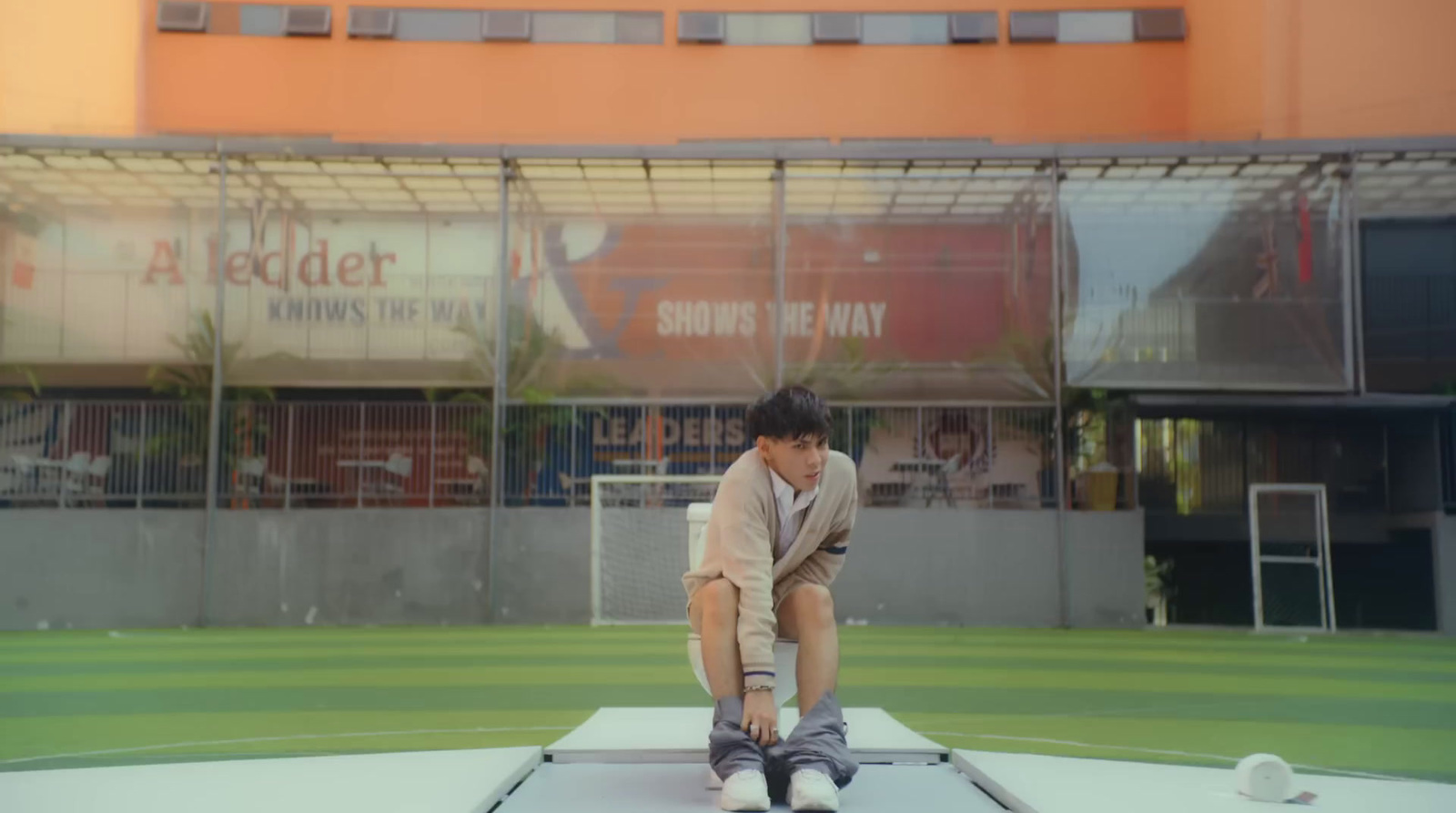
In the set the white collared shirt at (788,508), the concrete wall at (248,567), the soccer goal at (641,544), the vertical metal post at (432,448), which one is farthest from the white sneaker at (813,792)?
the vertical metal post at (432,448)

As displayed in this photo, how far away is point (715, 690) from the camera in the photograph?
11.8 feet

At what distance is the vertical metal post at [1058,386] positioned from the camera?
15016 millimetres

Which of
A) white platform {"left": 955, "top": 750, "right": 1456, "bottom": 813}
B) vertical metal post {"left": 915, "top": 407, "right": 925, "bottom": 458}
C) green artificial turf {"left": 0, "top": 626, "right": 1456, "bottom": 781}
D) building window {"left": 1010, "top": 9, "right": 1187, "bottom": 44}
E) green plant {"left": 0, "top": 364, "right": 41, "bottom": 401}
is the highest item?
building window {"left": 1010, "top": 9, "right": 1187, "bottom": 44}

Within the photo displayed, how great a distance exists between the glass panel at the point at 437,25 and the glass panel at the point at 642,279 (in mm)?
9484

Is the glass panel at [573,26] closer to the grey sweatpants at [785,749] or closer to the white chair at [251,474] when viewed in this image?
the white chair at [251,474]

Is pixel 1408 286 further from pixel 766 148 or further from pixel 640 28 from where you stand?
pixel 640 28

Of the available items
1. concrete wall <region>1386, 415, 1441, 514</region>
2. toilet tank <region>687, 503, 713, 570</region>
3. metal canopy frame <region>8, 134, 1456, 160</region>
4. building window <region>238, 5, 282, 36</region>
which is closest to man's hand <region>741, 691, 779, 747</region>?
toilet tank <region>687, 503, 713, 570</region>

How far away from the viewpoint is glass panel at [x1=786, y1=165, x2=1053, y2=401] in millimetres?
15250

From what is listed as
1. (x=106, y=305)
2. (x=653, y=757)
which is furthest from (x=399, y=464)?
(x=653, y=757)

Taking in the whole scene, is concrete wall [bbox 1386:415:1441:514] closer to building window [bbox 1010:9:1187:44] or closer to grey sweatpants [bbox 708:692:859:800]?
building window [bbox 1010:9:1187:44]

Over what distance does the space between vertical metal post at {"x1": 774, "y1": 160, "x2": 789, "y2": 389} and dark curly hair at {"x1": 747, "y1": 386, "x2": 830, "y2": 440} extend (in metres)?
11.4

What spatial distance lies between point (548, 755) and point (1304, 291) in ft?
42.9

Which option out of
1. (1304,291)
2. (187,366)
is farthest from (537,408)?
(1304,291)

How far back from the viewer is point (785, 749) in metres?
3.50
